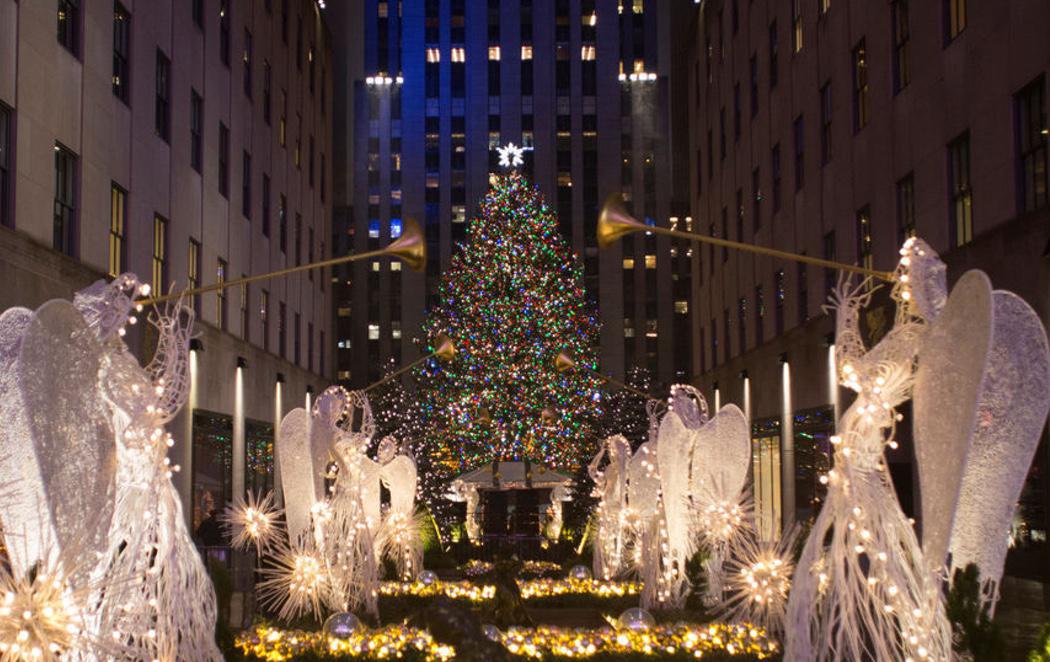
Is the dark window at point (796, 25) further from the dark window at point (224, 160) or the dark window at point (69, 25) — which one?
the dark window at point (69, 25)

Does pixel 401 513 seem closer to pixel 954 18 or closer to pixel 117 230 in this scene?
pixel 117 230

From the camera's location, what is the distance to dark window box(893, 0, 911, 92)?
2508 centimetres

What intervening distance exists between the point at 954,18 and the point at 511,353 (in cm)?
2333

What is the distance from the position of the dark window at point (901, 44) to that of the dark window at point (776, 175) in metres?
11.2

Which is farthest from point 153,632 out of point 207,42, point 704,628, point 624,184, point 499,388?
point 624,184

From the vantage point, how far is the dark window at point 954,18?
71.2 feet

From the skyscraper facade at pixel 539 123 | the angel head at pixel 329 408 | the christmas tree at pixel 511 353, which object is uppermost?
the skyscraper facade at pixel 539 123

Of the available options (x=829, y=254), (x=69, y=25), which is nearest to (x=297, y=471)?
(x=69, y=25)

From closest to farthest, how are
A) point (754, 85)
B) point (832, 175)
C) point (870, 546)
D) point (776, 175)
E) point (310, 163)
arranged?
1. point (870, 546)
2. point (832, 175)
3. point (776, 175)
4. point (754, 85)
5. point (310, 163)

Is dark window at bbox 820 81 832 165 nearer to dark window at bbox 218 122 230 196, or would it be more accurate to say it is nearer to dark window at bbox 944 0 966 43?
dark window at bbox 944 0 966 43

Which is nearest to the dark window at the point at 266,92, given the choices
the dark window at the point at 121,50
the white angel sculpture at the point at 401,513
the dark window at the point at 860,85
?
the dark window at the point at 121,50

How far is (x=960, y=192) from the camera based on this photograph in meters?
22.1

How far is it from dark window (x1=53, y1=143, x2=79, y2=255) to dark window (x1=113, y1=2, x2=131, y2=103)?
2969mm

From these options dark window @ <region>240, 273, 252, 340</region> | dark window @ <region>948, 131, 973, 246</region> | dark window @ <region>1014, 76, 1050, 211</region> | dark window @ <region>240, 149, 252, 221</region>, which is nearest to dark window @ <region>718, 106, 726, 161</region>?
dark window @ <region>240, 149, 252, 221</region>
